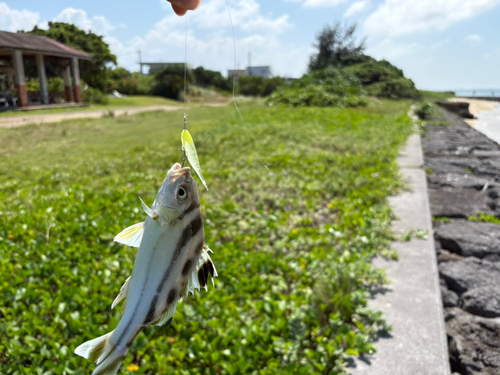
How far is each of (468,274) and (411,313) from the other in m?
0.95

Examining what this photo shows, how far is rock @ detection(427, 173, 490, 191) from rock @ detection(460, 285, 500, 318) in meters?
2.87

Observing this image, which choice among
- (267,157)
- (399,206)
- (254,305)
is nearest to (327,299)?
(254,305)

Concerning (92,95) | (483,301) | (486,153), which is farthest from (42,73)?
(483,301)

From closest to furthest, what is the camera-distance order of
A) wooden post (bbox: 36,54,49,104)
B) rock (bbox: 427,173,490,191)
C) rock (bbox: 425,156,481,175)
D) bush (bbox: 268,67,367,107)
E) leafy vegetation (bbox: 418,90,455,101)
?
rock (bbox: 427,173,490,191)
rock (bbox: 425,156,481,175)
wooden post (bbox: 36,54,49,104)
bush (bbox: 268,67,367,107)
leafy vegetation (bbox: 418,90,455,101)

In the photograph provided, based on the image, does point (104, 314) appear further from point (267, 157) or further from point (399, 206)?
point (267, 157)

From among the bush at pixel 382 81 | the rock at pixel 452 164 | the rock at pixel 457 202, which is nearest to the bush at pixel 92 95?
the rock at pixel 452 164

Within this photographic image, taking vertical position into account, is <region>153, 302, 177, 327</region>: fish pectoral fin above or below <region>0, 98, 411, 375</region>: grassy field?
above

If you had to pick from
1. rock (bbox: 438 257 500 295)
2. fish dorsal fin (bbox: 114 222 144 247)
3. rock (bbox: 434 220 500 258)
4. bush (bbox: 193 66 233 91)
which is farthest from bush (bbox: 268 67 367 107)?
fish dorsal fin (bbox: 114 222 144 247)

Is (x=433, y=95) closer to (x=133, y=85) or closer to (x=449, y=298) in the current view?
(x=133, y=85)

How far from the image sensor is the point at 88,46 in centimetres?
1250

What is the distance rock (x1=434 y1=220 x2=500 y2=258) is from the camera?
3279 millimetres

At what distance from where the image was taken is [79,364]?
1.85 m

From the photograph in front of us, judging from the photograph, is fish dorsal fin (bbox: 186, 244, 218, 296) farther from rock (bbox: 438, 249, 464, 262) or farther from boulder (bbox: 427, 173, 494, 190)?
boulder (bbox: 427, 173, 494, 190)

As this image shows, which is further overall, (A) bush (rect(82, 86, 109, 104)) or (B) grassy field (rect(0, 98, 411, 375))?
(A) bush (rect(82, 86, 109, 104))
